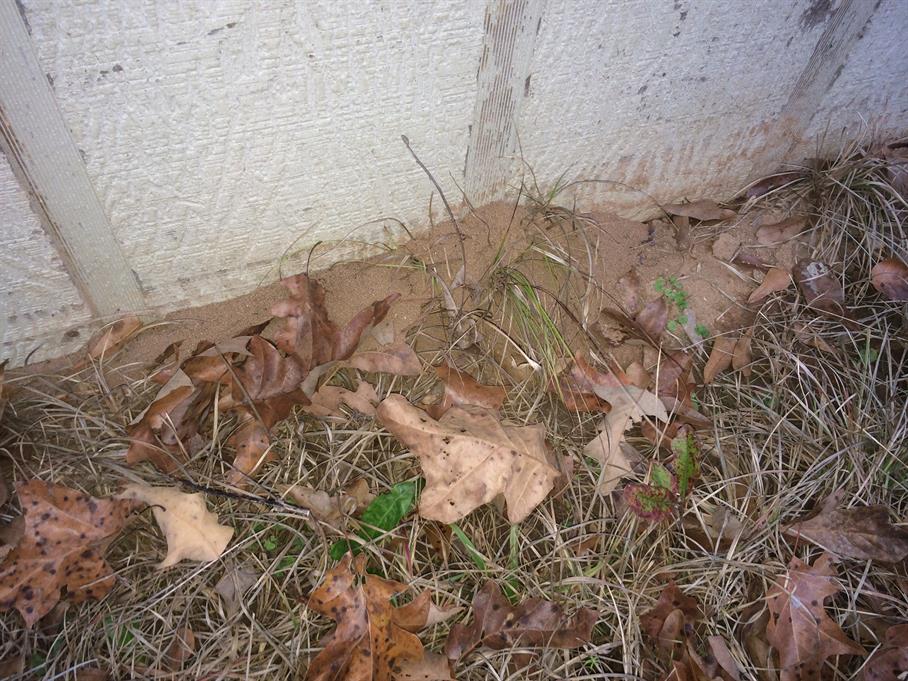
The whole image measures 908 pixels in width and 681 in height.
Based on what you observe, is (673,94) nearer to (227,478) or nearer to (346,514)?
(346,514)

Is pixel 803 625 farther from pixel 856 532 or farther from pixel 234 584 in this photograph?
pixel 234 584

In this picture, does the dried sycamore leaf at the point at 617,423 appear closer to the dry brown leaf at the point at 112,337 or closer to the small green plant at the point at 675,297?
the small green plant at the point at 675,297

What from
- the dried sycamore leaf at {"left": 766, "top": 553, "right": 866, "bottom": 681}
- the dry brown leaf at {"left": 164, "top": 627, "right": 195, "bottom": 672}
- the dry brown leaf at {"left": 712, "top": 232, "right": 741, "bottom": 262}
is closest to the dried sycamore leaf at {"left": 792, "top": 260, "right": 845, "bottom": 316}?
the dry brown leaf at {"left": 712, "top": 232, "right": 741, "bottom": 262}

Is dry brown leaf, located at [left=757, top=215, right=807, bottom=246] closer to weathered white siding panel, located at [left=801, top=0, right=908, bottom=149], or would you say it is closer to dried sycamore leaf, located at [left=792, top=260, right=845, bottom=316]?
dried sycamore leaf, located at [left=792, top=260, right=845, bottom=316]

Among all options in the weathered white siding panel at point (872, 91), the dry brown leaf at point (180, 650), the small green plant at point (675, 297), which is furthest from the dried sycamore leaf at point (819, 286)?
the dry brown leaf at point (180, 650)

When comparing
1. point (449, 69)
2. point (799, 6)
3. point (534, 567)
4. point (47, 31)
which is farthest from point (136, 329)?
point (799, 6)

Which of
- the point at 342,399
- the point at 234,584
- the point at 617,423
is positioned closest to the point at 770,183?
the point at 617,423
